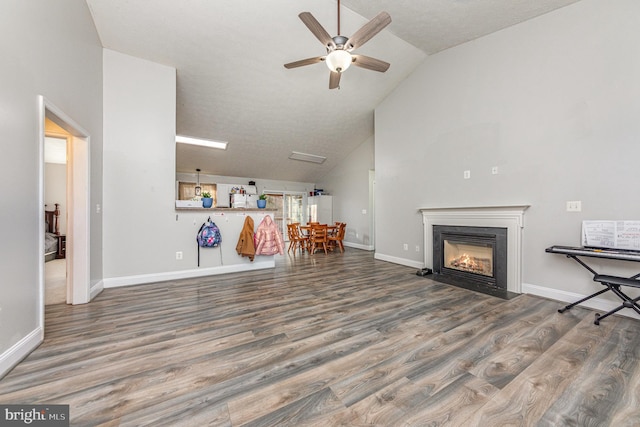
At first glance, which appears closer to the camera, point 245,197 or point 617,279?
point 617,279

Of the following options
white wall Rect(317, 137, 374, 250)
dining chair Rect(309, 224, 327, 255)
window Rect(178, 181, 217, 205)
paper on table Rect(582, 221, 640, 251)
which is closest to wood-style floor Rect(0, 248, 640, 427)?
paper on table Rect(582, 221, 640, 251)

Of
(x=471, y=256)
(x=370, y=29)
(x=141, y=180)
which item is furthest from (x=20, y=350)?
(x=471, y=256)

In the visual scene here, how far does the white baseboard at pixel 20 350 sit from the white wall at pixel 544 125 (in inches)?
200

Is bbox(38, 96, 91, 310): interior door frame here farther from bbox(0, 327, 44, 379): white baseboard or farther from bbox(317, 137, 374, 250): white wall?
bbox(317, 137, 374, 250): white wall

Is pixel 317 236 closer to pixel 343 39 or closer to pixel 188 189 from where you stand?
pixel 188 189

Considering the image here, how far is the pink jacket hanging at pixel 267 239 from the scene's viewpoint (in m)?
4.50

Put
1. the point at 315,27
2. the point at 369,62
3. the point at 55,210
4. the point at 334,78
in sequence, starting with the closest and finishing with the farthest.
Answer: the point at 315,27
the point at 369,62
the point at 334,78
the point at 55,210

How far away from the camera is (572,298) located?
2926 mm

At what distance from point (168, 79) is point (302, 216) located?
6207 mm

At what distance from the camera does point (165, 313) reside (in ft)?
8.64

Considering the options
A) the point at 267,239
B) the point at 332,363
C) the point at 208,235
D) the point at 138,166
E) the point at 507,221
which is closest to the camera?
the point at 332,363

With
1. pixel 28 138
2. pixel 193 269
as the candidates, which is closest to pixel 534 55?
pixel 28 138

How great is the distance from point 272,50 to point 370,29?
76.7 inches

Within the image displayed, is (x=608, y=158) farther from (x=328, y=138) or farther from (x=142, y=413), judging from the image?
(x=328, y=138)
